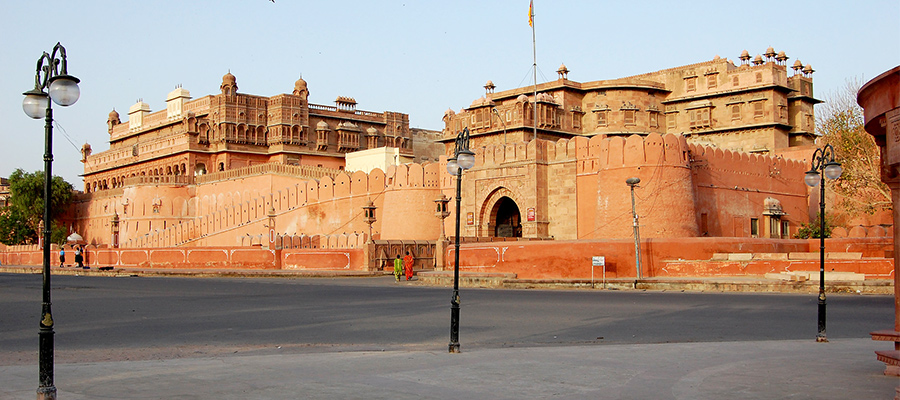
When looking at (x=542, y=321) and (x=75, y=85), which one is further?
(x=542, y=321)

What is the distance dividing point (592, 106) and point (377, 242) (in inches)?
745

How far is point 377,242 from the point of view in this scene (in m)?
32.6

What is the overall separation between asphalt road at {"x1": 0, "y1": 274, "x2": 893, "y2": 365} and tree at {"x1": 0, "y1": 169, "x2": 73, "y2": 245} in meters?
48.8

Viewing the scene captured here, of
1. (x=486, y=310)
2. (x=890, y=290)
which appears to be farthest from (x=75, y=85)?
(x=890, y=290)

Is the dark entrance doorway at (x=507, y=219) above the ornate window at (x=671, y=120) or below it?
below

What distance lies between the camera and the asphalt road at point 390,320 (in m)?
11.1

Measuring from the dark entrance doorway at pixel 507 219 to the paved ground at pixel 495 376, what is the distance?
85.2 feet

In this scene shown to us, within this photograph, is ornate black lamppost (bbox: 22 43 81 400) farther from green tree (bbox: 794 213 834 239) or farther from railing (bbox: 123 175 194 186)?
railing (bbox: 123 175 194 186)

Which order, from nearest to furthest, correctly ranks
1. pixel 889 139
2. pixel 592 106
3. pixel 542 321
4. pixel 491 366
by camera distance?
pixel 889 139
pixel 491 366
pixel 542 321
pixel 592 106

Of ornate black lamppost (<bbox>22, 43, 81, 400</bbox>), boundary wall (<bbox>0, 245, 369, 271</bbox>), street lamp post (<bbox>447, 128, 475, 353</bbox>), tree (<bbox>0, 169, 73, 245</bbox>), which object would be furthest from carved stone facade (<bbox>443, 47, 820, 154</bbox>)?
ornate black lamppost (<bbox>22, 43, 81, 400</bbox>)

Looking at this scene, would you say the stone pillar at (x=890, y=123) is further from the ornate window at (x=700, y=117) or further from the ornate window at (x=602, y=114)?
the ornate window at (x=700, y=117)

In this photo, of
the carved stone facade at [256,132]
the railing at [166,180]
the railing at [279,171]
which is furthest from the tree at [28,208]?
the railing at [279,171]

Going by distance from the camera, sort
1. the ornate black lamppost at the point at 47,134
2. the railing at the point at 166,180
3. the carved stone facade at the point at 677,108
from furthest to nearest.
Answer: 1. the railing at the point at 166,180
2. the carved stone facade at the point at 677,108
3. the ornate black lamppost at the point at 47,134

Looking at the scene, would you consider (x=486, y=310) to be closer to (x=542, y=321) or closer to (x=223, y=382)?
(x=542, y=321)
